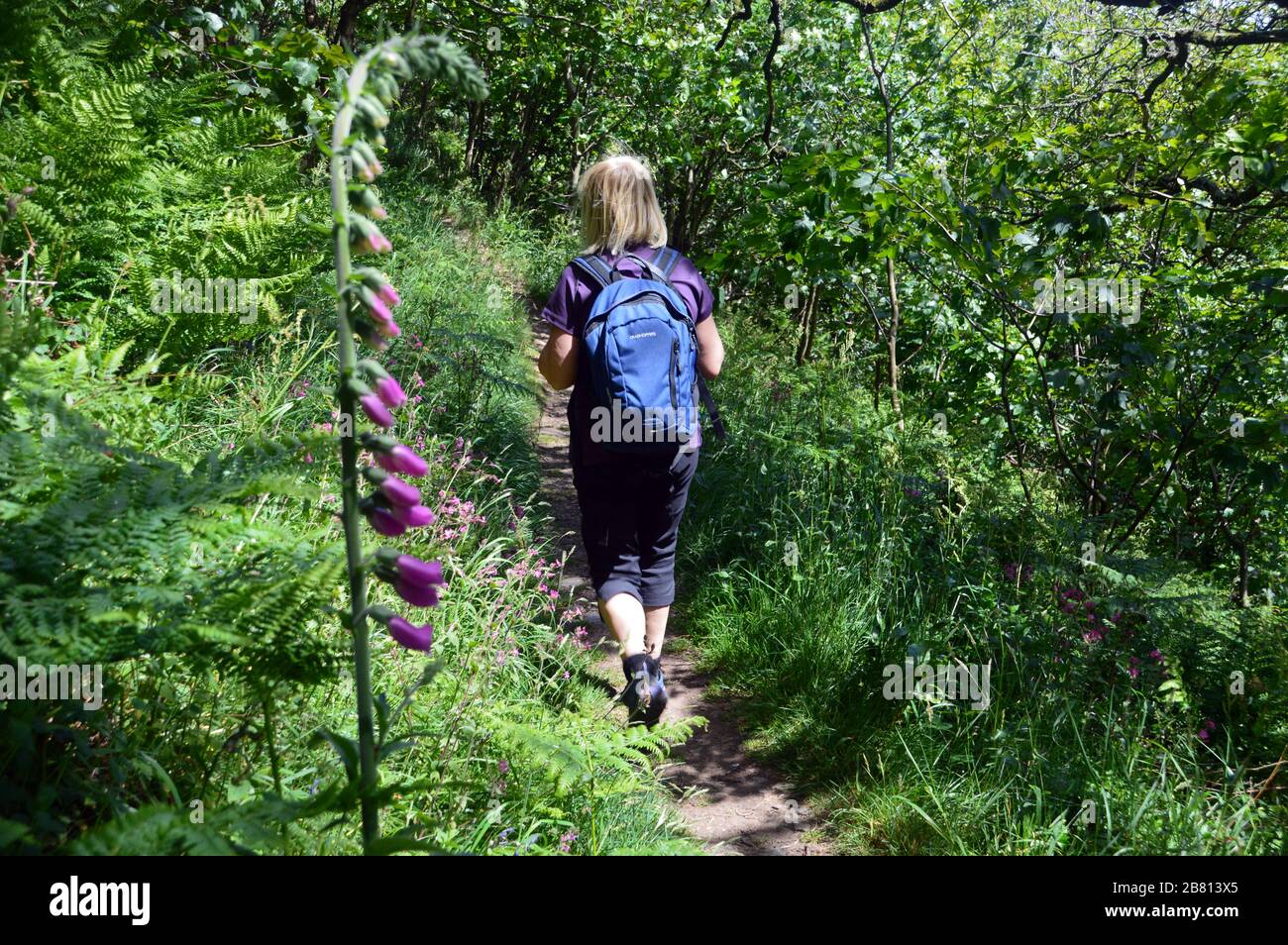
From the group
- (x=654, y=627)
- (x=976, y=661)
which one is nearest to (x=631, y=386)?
(x=654, y=627)

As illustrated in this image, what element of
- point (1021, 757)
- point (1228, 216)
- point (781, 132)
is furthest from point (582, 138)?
point (1021, 757)

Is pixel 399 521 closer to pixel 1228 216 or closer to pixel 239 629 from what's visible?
pixel 239 629

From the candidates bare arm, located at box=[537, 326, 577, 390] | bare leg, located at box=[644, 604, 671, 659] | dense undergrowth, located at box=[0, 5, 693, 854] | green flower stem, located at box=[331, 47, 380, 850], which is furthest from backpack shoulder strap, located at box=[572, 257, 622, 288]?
green flower stem, located at box=[331, 47, 380, 850]

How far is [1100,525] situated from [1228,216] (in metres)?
3.05

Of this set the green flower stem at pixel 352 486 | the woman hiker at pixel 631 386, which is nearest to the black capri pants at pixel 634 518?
the woman hiker at pixel 631 386

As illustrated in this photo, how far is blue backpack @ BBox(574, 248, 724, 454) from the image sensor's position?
3420 mm

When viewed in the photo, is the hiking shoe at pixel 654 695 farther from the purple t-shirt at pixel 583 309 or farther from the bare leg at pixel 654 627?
the purple t-shirt at pixel 583 309

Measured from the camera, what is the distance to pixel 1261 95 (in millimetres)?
4609

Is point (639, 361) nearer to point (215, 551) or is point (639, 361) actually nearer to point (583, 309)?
point (583, 309)

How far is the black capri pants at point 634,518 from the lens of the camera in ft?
12.3

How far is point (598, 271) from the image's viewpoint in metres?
3.61

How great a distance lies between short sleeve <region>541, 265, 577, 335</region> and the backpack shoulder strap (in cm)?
6

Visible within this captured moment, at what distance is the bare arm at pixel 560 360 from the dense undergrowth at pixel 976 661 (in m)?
1.71

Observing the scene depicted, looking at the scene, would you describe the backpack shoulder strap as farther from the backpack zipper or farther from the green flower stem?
the green flower stem
